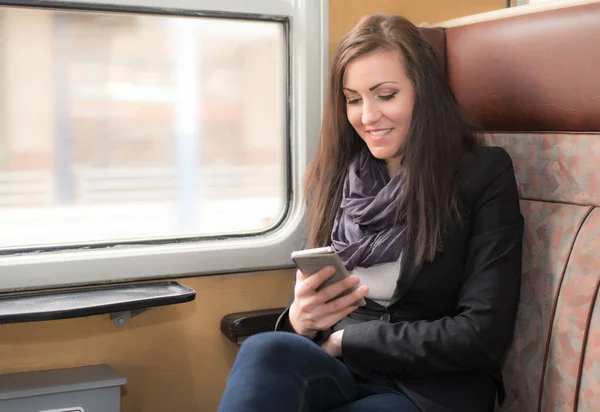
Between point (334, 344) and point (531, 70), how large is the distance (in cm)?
84

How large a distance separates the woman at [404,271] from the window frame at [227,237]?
0.40 metres

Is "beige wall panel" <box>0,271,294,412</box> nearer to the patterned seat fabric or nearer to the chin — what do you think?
the chin

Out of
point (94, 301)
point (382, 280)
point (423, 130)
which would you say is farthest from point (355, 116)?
point (94, 301)

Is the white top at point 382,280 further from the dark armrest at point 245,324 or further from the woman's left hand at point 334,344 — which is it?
the dark armrest at point 245,324

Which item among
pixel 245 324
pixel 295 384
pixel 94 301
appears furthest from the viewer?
pixel 245 324

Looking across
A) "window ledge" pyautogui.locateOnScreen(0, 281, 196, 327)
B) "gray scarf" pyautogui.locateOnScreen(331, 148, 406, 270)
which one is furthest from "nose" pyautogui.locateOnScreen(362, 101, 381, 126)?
"window ledge" pyautogui.locateOnScreen(0, 281, 196, 327)

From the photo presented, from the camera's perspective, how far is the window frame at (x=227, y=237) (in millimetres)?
2096

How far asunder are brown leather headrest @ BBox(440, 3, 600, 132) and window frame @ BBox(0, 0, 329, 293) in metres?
0.45

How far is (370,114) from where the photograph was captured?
1.88 meters

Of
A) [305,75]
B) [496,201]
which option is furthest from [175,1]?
[496,201]

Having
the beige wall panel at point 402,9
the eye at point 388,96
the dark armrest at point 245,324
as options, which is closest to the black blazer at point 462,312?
the eye at point 388,96

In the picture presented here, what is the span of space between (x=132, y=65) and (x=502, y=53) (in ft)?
3.57

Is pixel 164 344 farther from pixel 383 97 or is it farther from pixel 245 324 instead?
pixel 383 97

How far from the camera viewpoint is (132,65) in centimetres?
228
